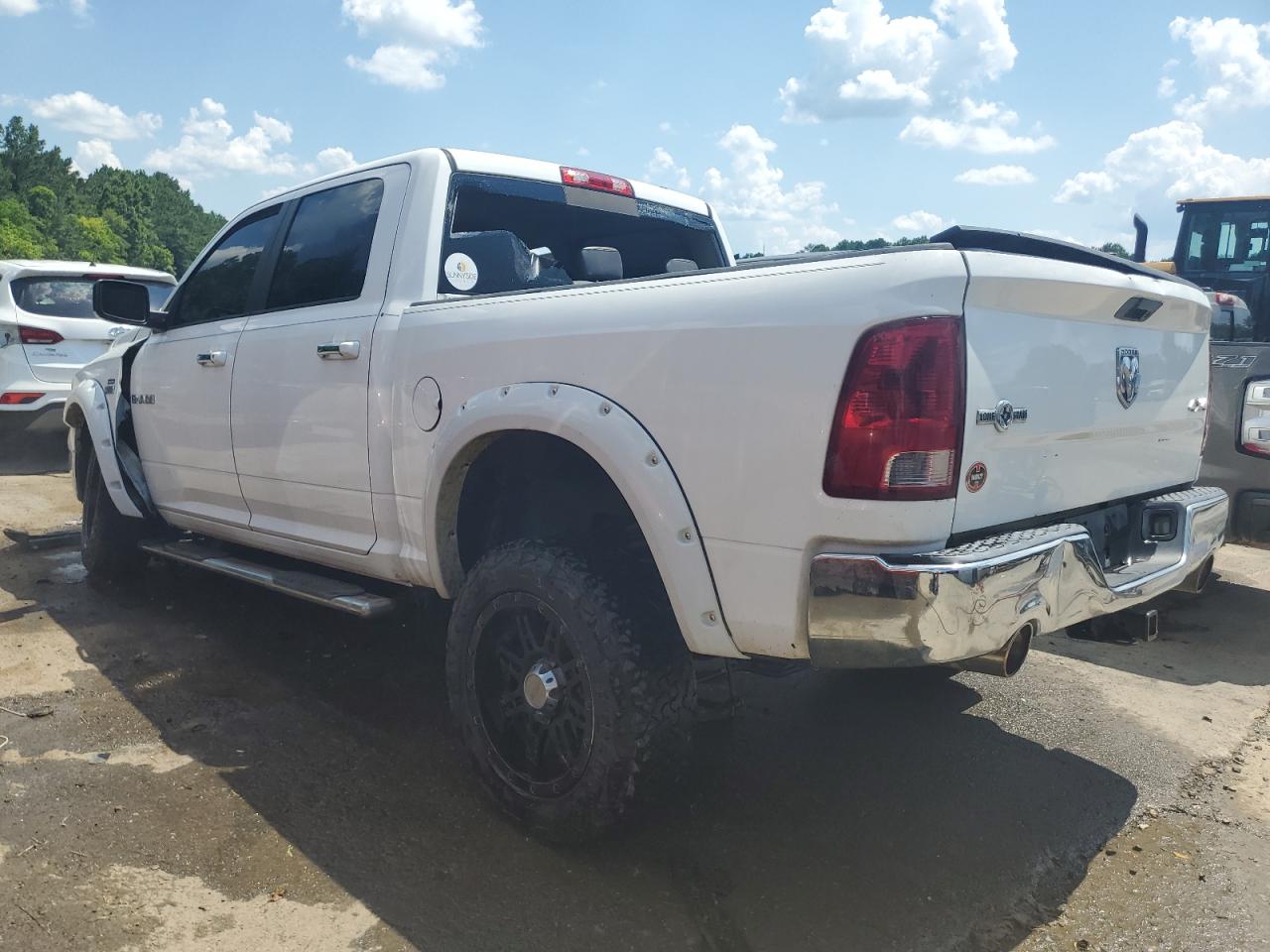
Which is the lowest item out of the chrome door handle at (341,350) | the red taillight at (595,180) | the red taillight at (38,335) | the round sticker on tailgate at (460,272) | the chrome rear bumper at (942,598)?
the chrome rear bumper at (942,598)

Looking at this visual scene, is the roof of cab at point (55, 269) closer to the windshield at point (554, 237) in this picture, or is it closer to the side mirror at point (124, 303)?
the side mirror at point (124, 303)

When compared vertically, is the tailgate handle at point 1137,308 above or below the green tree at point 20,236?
below

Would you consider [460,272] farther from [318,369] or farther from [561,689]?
[561,689]

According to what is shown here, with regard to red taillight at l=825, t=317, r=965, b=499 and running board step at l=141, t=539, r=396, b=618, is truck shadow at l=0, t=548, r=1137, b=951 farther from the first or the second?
red taillight at l=825, t=317, r=965, b=499

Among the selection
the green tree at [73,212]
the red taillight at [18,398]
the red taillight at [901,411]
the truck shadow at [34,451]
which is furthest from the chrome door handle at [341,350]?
the green tree at [73,212]

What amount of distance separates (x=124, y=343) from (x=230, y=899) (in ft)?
11.8

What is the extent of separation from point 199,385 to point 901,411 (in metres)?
3.32

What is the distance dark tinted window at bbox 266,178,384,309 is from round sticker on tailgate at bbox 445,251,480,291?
0.34m

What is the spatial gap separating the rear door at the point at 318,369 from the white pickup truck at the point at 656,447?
16 mm

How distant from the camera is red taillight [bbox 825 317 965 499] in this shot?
2045 millimetres

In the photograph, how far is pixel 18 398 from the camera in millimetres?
8445

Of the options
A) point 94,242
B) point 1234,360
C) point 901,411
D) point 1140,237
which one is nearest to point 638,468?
point 901,411

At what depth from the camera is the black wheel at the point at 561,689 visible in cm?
248

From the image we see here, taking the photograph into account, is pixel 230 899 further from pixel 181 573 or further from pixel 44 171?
pixel 44 171
